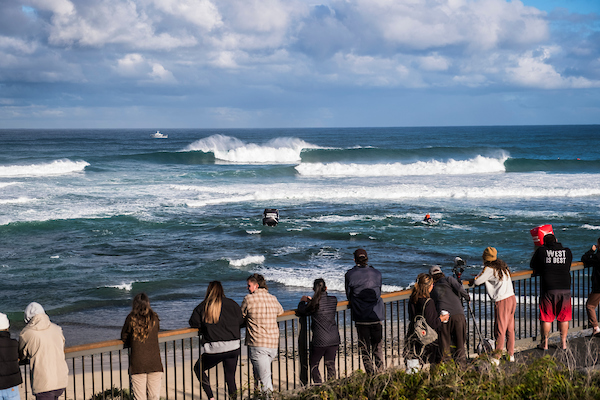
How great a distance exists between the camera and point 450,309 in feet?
20.2

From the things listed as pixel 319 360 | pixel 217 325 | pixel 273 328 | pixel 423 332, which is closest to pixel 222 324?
pixel 217 325

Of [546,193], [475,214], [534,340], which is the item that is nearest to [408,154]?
[546,193]

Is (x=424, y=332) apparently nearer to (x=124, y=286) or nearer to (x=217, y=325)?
(x=217, y=325)

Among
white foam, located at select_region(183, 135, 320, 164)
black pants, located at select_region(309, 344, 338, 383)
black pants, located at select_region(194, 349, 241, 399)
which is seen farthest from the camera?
white foam, located at select_region(183, 135, 320, 164)

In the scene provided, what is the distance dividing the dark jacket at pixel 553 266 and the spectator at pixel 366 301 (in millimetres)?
2176

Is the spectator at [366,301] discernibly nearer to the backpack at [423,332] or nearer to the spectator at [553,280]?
the backpack at [423,332]

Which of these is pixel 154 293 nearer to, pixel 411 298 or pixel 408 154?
pixel 411 298

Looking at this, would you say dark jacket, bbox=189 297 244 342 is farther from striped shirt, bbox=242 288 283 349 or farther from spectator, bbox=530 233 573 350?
spectator, bbox=530 233 573 350

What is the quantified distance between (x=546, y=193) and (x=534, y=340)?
25902mm

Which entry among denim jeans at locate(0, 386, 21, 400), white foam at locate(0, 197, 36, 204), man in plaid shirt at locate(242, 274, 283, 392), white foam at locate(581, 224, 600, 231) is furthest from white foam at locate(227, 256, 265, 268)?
white foam at locate(0, 197, 36, 204)

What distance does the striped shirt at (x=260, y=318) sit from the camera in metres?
5.88

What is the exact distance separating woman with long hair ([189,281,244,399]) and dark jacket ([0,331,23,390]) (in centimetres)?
156

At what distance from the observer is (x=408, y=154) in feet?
199

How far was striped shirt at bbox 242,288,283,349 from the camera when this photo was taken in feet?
19.3
